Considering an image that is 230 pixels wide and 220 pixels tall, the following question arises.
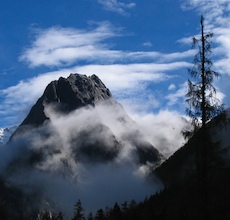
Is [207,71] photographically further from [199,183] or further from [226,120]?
[199,183]

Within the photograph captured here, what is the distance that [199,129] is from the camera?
90.5 ft

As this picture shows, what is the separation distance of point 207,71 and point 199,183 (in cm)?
656

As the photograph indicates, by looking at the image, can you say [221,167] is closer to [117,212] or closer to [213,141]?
[213,141]

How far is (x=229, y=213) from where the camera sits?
136 meters

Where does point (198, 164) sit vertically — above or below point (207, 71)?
below

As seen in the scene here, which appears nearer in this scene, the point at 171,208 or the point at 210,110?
the point at 210,110

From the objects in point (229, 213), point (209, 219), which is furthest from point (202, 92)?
point (229, 213)

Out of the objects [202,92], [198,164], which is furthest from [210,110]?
[198,164]

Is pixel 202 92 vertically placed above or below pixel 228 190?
below

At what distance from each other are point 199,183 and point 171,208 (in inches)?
6420

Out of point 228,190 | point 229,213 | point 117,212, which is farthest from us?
point 228,190

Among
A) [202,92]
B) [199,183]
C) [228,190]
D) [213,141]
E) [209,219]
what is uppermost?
[228,190]

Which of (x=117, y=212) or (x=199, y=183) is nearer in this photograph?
(x=199, y=183)

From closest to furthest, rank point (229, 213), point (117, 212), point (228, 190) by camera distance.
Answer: point (117, 212) → point (229, 213) → point (228, 190)
